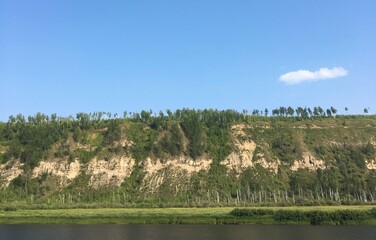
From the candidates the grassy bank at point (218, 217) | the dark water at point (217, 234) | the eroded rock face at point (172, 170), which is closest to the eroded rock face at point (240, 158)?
the eroded rock face at point (172, 170)

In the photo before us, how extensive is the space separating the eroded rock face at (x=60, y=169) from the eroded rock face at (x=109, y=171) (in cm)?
443

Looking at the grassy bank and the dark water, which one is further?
the grassy bank

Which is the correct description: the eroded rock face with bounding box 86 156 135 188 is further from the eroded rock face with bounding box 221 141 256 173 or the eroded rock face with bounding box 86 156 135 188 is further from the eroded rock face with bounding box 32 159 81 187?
the eroded rock face with bounding box 221 141 256 173

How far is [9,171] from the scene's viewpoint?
130 metres

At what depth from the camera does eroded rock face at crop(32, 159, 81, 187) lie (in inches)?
5089

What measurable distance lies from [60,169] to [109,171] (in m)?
15.6

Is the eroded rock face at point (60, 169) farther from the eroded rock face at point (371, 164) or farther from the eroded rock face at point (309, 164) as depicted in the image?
the eroded rock face at point (371, 164)

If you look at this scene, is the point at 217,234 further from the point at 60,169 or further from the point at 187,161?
the point at 60,169

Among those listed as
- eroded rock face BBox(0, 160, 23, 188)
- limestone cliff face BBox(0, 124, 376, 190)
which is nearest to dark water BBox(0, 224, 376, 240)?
limestone cliff face BBox(0, 124, 376, 190)

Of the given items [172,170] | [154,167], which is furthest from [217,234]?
[154,167]

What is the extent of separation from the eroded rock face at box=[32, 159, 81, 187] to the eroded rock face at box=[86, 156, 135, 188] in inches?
174

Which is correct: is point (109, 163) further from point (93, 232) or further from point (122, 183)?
point (93, 232)

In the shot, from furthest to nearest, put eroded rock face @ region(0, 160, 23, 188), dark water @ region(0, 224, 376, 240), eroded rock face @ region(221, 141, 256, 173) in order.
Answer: eroded rock face @ region(221, 141, 256, 173)
eroded rock face @ region(0, 160, 23, 188)
dark water @ region(0, 224, 376, 240)

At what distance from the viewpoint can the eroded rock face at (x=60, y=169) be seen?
129250 millimetres
